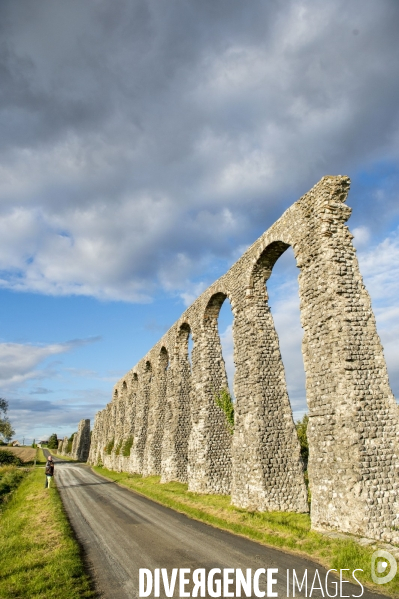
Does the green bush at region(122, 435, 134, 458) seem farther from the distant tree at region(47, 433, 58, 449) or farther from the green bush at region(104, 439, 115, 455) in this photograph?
the distant tree at region(47, 433, 58, 449)

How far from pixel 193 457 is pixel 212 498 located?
3.19 m

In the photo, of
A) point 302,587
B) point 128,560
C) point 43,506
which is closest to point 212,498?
point 43,506

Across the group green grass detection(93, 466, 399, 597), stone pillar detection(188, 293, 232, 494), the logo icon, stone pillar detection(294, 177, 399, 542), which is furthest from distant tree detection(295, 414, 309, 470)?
the logo icon

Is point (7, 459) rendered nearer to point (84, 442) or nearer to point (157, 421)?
point (84, 442)

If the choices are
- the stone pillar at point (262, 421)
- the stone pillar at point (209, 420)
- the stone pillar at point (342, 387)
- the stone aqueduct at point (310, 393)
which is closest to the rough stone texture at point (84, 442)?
the stone aqueduct at point (310, 393)

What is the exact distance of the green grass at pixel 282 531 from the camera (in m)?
7.38

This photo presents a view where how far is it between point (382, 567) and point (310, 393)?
5.35 metres

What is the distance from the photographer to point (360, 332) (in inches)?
440

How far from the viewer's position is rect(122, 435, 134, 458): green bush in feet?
117

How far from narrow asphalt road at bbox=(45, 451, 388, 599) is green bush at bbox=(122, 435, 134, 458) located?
75.4ft

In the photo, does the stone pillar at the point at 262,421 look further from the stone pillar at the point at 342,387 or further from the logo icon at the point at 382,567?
the logo icon at the point at 382,567

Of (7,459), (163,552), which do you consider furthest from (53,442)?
(163,552)

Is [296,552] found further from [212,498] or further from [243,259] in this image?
[243,259]

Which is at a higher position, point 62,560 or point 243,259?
point 243,259
